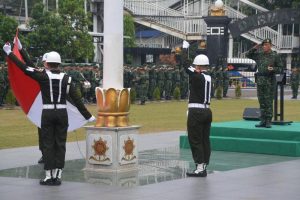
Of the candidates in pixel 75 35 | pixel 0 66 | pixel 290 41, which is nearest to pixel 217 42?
pixel 75 35

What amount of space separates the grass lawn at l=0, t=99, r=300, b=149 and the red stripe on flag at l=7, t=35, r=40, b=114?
12.8 ft

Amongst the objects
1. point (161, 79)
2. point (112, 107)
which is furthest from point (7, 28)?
point (112, 107)

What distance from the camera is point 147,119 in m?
24.6

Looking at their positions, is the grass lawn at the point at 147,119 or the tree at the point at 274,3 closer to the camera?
the grass lawn at the point at 147,119

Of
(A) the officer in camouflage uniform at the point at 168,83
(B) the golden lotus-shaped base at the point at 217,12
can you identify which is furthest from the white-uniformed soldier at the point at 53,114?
(B) the golden lotus-shaped base at the point at 217,12

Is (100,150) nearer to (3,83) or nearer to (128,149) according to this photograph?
(128,149)

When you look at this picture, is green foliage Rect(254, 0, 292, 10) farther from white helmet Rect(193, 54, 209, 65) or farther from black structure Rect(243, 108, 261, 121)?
white helmet Rect(193, 54, 209, 65)

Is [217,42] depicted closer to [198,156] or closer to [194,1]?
[194,1]

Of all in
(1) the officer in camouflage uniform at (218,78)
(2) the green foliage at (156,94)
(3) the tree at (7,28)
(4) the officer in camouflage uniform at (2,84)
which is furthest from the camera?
(1) the officer in camouflage uniform at (218,78)

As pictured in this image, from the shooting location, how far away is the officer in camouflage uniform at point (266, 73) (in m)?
16.0

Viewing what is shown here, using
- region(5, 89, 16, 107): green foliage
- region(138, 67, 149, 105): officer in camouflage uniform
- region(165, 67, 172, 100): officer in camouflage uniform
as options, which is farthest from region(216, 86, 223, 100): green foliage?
region(5, 89, 16, 107): green foliage

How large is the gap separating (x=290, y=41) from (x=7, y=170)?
4855cm

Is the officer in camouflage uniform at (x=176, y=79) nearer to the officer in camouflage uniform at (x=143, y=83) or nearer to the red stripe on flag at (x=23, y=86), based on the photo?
the officer in camouflage uniform at (x=143, y=83)

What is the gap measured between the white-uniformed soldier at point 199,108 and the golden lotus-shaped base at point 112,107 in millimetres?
988
